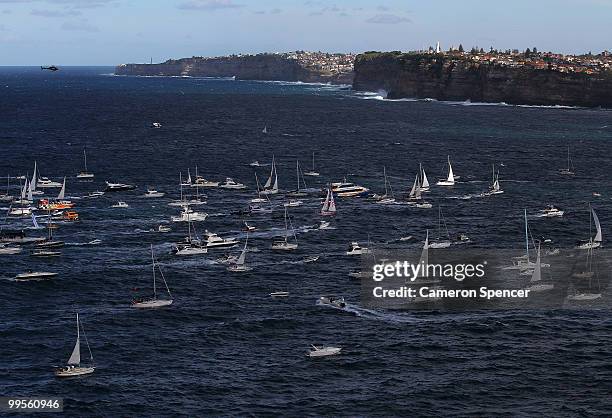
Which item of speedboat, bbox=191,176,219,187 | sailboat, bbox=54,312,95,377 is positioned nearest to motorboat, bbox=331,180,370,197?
speedboat, bbox=191,176,219,187

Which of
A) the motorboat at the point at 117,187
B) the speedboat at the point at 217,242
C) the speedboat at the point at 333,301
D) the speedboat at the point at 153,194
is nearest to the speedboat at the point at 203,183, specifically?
the speedboat at the point at 153,194

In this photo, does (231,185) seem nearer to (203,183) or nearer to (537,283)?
(203,183)

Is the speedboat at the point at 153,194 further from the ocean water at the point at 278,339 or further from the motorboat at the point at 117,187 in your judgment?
the ocean water at the point at 278,339

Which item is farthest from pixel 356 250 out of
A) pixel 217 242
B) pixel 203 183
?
pixel 203 183

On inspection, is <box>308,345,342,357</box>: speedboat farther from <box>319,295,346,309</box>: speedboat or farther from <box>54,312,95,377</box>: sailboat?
<box>54,312,95,377</box>: sailboat

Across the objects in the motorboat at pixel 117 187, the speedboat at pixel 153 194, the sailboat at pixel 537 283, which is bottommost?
the sailboat at pixel 537 283

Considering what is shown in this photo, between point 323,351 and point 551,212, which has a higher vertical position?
point 551,212

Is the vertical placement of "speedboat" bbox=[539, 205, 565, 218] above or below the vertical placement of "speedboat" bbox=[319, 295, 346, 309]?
above

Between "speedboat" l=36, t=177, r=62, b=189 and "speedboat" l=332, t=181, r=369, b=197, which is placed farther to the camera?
"speedboat" l=36, t=177, r=62, b=189

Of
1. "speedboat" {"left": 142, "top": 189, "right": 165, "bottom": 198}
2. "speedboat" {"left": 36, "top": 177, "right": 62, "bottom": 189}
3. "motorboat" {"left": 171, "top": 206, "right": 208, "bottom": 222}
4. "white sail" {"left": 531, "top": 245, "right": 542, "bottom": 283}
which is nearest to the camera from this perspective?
"white sail" {"left": 531, "top": 245, "right": 542, "bottom": 283}
